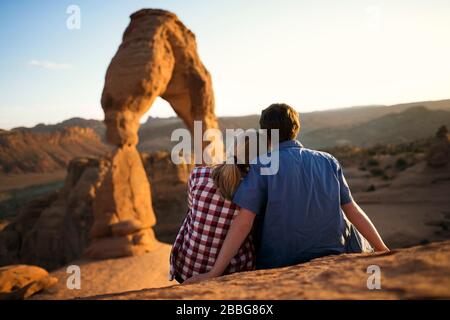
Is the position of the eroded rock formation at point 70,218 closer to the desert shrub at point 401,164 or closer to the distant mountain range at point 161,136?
the desert shrub at point 401,164

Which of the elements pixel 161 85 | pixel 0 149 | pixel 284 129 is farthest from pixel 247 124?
pixel 284 129

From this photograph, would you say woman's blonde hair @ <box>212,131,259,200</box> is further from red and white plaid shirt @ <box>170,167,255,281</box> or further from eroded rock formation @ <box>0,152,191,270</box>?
eroded rock formation @ <box>0,152,191,270</box>

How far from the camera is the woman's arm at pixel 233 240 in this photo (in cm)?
189

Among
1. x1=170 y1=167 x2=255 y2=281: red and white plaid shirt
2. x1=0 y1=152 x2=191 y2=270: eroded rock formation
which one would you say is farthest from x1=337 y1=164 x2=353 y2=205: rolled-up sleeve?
x1=0 y1=152 x2=191 y2=270: eroded rock formation

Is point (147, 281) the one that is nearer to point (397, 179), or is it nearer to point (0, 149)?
point (397, 179)

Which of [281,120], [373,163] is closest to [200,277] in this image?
[281,120]

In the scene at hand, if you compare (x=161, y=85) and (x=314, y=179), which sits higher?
(x=161, y=85)

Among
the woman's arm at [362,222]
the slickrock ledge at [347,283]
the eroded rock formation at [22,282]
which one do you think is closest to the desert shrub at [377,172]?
the eroded rock formation at [22,282]

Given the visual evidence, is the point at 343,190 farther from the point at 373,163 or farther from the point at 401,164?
the point at 373,163

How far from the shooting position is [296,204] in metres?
1.93

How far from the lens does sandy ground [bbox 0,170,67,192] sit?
26906mm

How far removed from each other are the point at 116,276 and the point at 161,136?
50.3 meters
